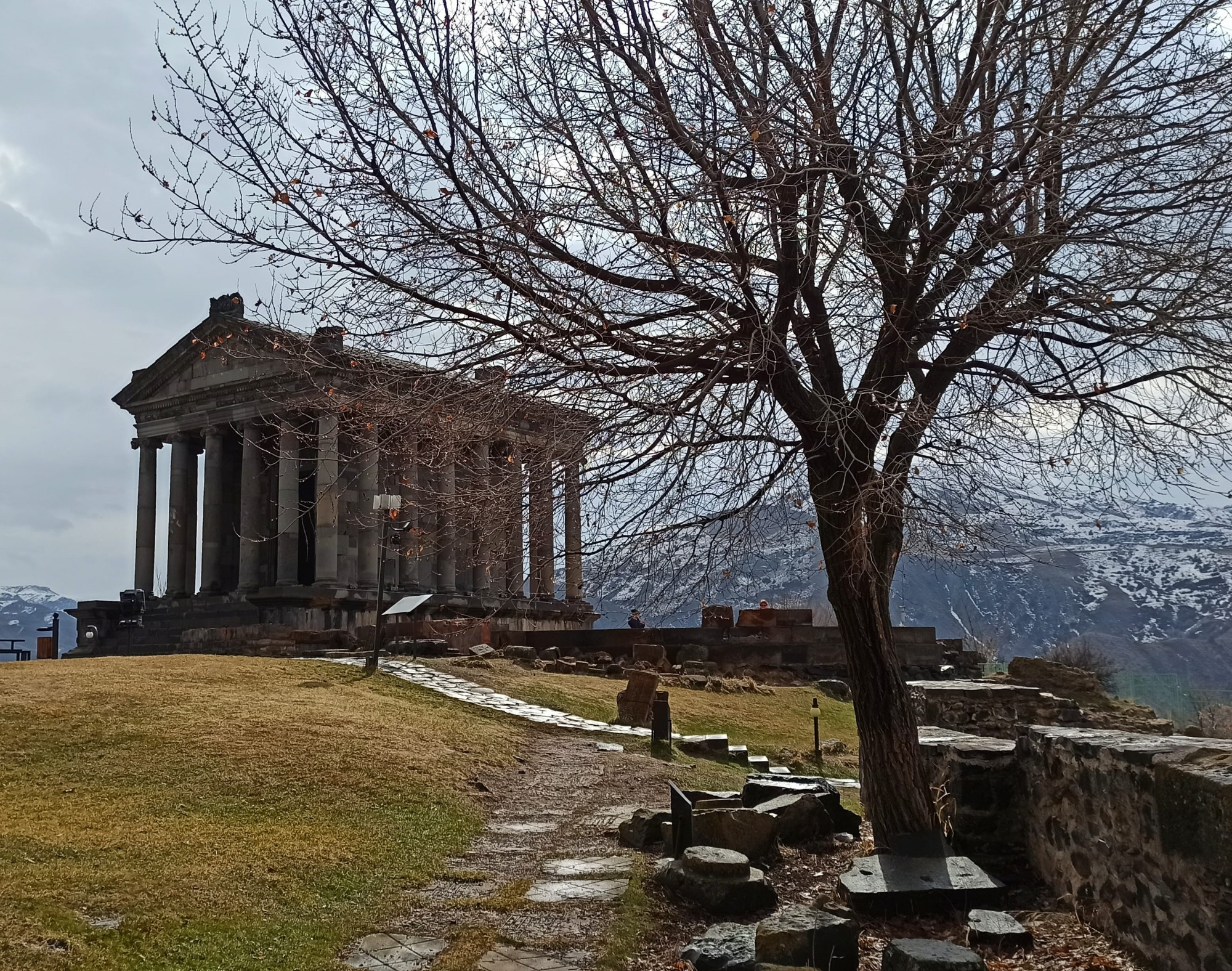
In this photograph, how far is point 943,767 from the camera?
7.84 metres

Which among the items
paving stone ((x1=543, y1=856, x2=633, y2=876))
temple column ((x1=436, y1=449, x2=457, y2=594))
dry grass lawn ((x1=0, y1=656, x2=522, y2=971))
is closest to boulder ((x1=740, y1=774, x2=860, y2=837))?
paving stone ((x1=543, y1=856, x2=633, y2=876))

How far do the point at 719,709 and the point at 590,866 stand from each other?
12.1 metres

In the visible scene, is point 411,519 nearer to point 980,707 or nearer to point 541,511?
point 541,511

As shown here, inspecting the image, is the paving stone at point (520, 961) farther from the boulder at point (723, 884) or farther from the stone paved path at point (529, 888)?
the boulder at point (723, 884)

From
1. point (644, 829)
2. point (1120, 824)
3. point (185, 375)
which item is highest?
point (185, 375)

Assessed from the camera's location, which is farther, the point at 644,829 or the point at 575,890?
the point at 644,829

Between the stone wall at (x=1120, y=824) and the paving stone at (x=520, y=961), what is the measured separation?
2.91 metres

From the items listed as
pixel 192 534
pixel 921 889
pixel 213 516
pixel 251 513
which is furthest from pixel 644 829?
pixel 192 534

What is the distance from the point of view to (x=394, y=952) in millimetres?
5840

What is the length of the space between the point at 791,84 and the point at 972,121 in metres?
1.80

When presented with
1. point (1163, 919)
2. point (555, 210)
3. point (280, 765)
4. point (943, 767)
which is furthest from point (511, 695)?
point (1163, 919)

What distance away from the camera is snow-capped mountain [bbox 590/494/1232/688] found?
25.2ft

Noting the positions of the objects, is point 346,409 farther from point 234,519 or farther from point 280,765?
point 234,519

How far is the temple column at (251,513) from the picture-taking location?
37406 mm
